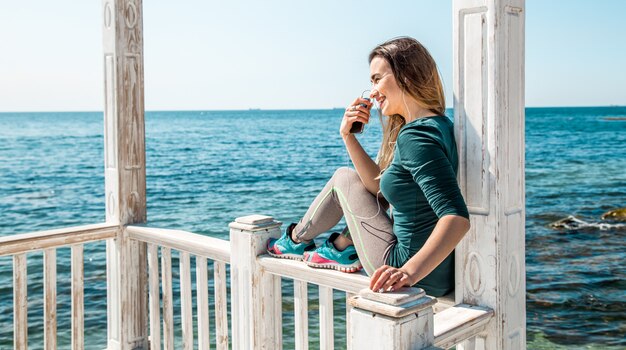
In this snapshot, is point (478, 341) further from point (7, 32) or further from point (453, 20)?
point (7, 32)

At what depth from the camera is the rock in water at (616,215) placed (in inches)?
578

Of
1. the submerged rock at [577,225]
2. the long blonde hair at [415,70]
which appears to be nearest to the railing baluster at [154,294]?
the long blonde hair at [415,70]

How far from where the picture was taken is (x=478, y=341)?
1929 mm

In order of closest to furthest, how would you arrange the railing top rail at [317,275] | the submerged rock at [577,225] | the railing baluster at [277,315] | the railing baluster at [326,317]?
the railing top rail at [317,275] → the railing baluster at [326,317] → the railing baluster at [277,315] → the submerged rock at [577,225]

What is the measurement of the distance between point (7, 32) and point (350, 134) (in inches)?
2373

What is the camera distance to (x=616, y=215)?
14852 millimetres

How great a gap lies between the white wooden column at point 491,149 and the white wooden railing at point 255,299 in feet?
0.32

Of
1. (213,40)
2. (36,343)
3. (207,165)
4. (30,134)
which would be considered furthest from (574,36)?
(36,343)

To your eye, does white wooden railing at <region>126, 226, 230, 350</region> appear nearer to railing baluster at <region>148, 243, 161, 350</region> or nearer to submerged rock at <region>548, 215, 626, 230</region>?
railing baluster at <region>148, 243, 161, 350</region>

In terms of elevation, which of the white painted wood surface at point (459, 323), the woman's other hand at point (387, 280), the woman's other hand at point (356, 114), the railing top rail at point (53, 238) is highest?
the woman's other hand at point (356, 114)

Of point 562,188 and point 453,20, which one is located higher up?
point 453,20

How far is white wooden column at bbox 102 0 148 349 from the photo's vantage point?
125 inches

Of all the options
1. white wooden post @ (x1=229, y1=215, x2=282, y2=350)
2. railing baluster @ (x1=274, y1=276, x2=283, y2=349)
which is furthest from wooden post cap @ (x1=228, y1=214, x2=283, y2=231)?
railing baluster @ (x1=274, y1=276, x2=283, y2=349)

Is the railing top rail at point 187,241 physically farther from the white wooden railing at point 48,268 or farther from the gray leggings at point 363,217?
the gray leggings at point 363,217
